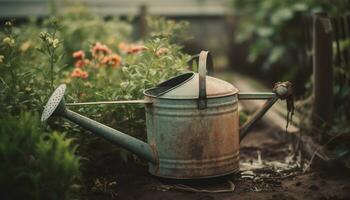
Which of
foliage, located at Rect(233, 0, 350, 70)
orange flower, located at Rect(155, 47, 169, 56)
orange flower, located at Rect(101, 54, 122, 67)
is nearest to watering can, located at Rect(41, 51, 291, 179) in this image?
orange flower, located at Rect(155, 47, 169, 56)

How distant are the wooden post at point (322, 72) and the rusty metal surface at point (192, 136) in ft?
3.27

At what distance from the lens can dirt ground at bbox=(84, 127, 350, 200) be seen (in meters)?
3.03

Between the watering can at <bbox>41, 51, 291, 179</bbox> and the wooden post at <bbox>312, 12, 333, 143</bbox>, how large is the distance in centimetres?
85

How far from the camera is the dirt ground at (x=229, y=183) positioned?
3031 millimetres

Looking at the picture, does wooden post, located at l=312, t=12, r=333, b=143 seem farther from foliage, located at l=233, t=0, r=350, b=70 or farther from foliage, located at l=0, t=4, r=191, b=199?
foliage, located at l=233, t=0, r=350, b=70

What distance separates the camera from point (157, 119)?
10.1 feet

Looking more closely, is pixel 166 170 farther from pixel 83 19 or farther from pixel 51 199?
pixel 83 19

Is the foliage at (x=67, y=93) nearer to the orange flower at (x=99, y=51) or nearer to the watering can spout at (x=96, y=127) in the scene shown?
the orange flower at (x=99, y=51)

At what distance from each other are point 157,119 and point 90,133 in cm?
51

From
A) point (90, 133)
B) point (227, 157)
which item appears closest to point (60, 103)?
point (90, 133)

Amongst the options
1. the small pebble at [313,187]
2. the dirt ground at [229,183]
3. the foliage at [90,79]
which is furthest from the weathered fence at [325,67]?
the foliage at [90,79]

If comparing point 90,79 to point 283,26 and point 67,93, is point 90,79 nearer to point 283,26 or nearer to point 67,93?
point 67,93

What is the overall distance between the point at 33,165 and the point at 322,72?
2291 mm

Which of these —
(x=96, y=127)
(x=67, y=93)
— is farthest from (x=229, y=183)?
(x=67, y=93)
